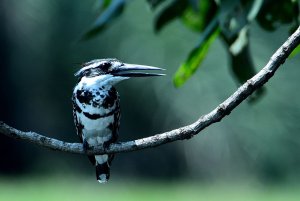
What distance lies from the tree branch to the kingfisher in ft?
1.92

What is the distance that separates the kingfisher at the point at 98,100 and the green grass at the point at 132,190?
29.8 feet

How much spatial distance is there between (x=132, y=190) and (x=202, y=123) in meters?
12.2

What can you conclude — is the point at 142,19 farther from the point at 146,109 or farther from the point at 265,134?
the point at 265,134

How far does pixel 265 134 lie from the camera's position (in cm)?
1825

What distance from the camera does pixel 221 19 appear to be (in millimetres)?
3346

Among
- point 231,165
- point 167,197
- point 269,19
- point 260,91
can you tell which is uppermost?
point 269,19

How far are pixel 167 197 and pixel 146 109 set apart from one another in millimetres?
3900

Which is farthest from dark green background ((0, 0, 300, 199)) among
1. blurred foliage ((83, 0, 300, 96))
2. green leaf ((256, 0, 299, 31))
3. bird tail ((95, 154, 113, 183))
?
green leaf ((256, 0, 299, 31))

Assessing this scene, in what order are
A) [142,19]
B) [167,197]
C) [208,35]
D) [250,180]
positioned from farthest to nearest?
1. [142,19]
2. [250,180]
3. [167,197]
4. [208,35]

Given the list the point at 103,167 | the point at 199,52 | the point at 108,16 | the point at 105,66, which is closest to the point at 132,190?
the point at 103,167

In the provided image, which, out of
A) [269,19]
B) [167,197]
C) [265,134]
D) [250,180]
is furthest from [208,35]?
[265,134]

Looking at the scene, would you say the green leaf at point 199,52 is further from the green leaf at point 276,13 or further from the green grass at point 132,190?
the green grass at point 132,190

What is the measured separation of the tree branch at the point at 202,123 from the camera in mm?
2803

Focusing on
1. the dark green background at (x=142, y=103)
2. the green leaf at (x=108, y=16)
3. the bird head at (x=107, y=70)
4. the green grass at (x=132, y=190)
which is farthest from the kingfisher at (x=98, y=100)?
the dark green background at (x=142, y=103)
